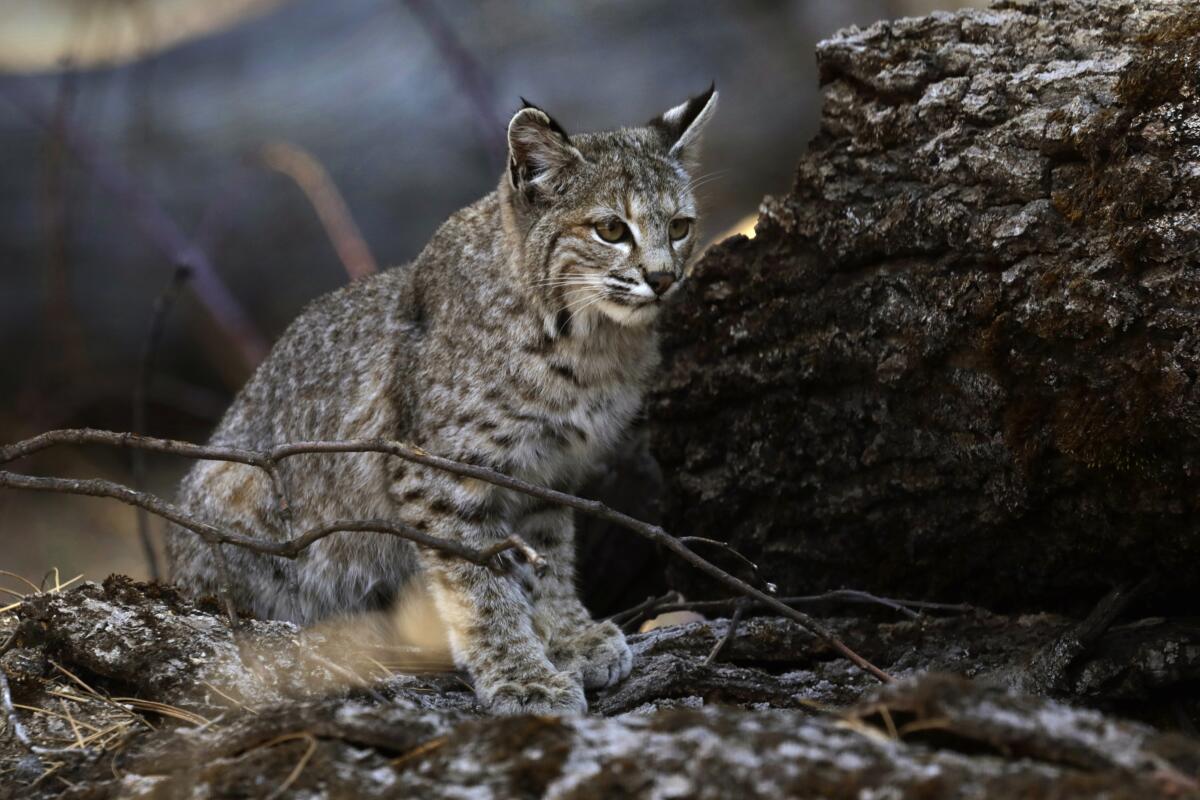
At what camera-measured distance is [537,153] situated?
14.1 feet

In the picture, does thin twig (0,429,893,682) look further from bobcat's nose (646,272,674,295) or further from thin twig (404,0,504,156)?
thin twig (404,0,504,156)

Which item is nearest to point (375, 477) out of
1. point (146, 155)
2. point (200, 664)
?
point (200, 664)

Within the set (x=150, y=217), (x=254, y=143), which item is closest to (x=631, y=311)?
(x=150, y=217)

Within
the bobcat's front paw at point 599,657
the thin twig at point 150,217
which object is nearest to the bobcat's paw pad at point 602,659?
the bobcat's front paw at point 599,657

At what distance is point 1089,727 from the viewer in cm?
225

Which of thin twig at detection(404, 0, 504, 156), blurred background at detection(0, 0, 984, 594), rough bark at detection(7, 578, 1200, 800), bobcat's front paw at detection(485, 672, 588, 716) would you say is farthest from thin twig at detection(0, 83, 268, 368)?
bobcat's front paw at detection(485, 672, 588, 716)

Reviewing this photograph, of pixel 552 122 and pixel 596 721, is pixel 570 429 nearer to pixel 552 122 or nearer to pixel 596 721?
pixel 552 122

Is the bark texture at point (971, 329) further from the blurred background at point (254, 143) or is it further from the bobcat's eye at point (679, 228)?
the blurred background at point (254, 143)

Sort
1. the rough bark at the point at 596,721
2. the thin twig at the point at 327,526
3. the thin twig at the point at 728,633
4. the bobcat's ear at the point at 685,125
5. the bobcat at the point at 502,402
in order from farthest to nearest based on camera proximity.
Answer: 1. the bobcat's ear at the point at 685,125
2. the bobcat at the point at 502,402
3. the thin twig at the point at 728,633
4. the thin twig at the point at 327,526
5. the rough bark at the point at 596,721

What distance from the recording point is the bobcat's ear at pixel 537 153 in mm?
4160

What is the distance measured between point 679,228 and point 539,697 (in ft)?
5.61

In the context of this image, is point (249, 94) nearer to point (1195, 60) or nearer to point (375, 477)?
point (375, 477)

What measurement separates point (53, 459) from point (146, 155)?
2444 millimetres

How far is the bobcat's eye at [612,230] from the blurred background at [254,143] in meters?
3.74
